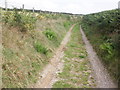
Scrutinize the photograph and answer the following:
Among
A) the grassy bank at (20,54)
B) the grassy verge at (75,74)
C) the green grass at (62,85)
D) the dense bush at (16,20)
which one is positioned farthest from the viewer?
the dense bush at (16,20)

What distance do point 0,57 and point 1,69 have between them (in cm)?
56

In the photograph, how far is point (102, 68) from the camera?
24.2 ft

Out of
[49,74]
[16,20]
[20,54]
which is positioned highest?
[16,20]

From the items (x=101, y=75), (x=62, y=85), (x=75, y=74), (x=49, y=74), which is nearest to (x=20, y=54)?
(x=49, y=74)

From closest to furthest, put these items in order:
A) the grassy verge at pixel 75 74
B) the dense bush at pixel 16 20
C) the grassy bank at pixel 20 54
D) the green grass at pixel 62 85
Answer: the grassy bank at pixel 20 54 < the green grass at pixel 62 85 < the grassy verge at pixel 75 74 < the dense bush at pixel 16 20

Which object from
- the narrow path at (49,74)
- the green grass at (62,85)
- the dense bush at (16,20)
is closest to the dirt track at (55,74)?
the narrow path at (49,74)

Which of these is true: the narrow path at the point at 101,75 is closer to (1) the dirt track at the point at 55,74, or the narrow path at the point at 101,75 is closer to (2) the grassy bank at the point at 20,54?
(1) the dirt track at the point at 55,74

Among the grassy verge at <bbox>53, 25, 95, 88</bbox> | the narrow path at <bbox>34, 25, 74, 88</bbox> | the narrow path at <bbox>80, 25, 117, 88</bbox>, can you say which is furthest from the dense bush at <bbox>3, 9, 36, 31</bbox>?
the narrow path at <bbox>80, 25, 117, 88</bbox>

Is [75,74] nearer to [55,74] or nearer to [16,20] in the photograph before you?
[55,74]

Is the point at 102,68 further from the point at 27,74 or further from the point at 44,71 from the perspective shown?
the point at 27,74

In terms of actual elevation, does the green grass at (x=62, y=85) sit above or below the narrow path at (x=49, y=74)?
above

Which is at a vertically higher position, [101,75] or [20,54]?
[20,54]

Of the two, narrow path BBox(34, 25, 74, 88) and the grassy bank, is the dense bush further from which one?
narrow path BBox(34, 25, 74, 88)

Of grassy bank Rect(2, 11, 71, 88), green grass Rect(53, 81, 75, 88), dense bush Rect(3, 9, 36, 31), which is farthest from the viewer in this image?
Result: dense bush Rect(3, 9, 36, 31)
